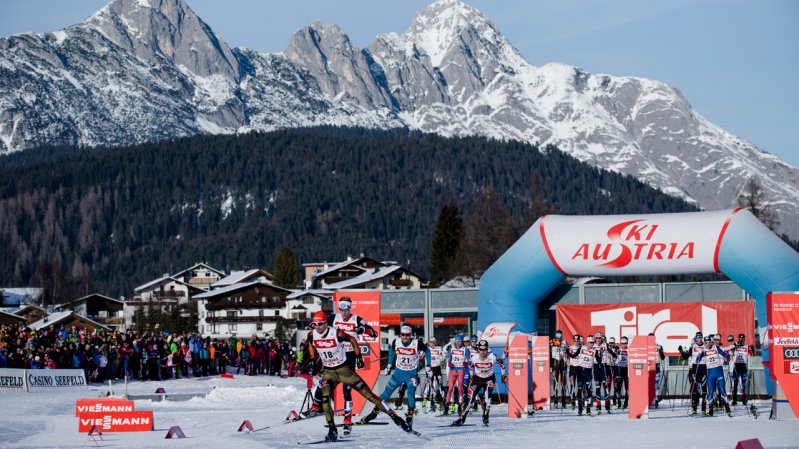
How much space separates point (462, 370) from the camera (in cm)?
2619

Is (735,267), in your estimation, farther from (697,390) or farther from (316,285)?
(316,285)

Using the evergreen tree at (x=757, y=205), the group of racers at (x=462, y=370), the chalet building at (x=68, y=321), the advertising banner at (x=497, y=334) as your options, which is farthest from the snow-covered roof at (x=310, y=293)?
the group of racers at (x=462, y=370)

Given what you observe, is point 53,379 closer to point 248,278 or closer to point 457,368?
point 457,368

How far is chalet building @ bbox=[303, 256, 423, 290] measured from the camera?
124 metres

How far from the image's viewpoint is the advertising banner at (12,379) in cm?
3300

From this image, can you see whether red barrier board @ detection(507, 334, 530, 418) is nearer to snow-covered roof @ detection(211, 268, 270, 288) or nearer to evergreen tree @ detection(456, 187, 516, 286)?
evergreen tree @ detection(456, 187, 516, 286)

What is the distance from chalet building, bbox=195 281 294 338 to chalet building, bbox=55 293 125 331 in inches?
683

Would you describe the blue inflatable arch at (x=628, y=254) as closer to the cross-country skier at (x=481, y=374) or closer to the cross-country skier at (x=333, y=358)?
the cross-country skier at (x=481, y=374)

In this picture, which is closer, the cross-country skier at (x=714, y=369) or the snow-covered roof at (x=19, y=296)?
Result: the cross-country skier at (x=714, y=369)

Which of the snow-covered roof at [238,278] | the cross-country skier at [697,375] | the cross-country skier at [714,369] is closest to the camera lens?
the cross-country skier at [714,369]

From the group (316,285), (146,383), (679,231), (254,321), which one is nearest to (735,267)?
(679,231)

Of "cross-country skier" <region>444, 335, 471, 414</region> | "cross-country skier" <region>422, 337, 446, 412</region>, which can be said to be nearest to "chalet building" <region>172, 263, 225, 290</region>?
"cross-country skier" <region>422, 337, 446, 412</region>

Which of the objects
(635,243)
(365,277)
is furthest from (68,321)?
(635,243)

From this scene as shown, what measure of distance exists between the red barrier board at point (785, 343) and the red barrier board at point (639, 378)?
2.78m
